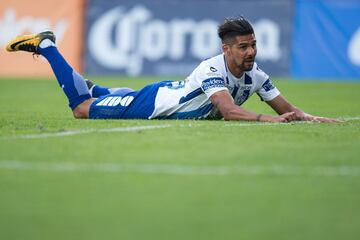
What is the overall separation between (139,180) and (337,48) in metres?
17.0

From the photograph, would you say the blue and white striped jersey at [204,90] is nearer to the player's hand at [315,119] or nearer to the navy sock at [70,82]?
the player's hand at [315,119]

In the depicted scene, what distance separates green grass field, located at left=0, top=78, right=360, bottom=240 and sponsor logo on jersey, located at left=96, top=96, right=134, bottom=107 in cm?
108

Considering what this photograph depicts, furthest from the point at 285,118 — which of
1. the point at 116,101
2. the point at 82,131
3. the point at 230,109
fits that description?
the point at 116,101

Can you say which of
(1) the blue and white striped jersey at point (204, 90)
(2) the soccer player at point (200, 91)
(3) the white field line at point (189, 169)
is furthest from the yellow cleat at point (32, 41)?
(3) the white field line at point (189, 169)

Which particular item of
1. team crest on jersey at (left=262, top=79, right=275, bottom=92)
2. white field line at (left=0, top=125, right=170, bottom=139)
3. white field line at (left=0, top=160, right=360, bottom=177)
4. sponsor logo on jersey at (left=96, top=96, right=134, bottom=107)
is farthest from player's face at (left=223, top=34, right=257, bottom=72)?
white field line at (left=0, top=160, right=360, bottom=177)

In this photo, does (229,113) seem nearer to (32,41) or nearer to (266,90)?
(266,90)

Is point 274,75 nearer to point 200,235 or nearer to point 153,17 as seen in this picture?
point 153,17

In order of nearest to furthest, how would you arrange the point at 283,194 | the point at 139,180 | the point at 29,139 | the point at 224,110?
1. the point at 283,194
2. the point at 139,180
3. the point at 29,139
4. the point at 224,110

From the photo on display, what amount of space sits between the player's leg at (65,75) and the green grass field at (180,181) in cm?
137

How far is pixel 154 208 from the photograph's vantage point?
476 centimetres

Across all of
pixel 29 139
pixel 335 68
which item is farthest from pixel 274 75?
pixel 29 139

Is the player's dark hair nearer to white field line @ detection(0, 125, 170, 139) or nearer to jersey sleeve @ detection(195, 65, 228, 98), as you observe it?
jersey sleeve @ detection(195, 65, 228, 98)

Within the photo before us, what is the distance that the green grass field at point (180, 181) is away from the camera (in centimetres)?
438

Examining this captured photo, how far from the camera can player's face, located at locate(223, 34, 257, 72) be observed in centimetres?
919
